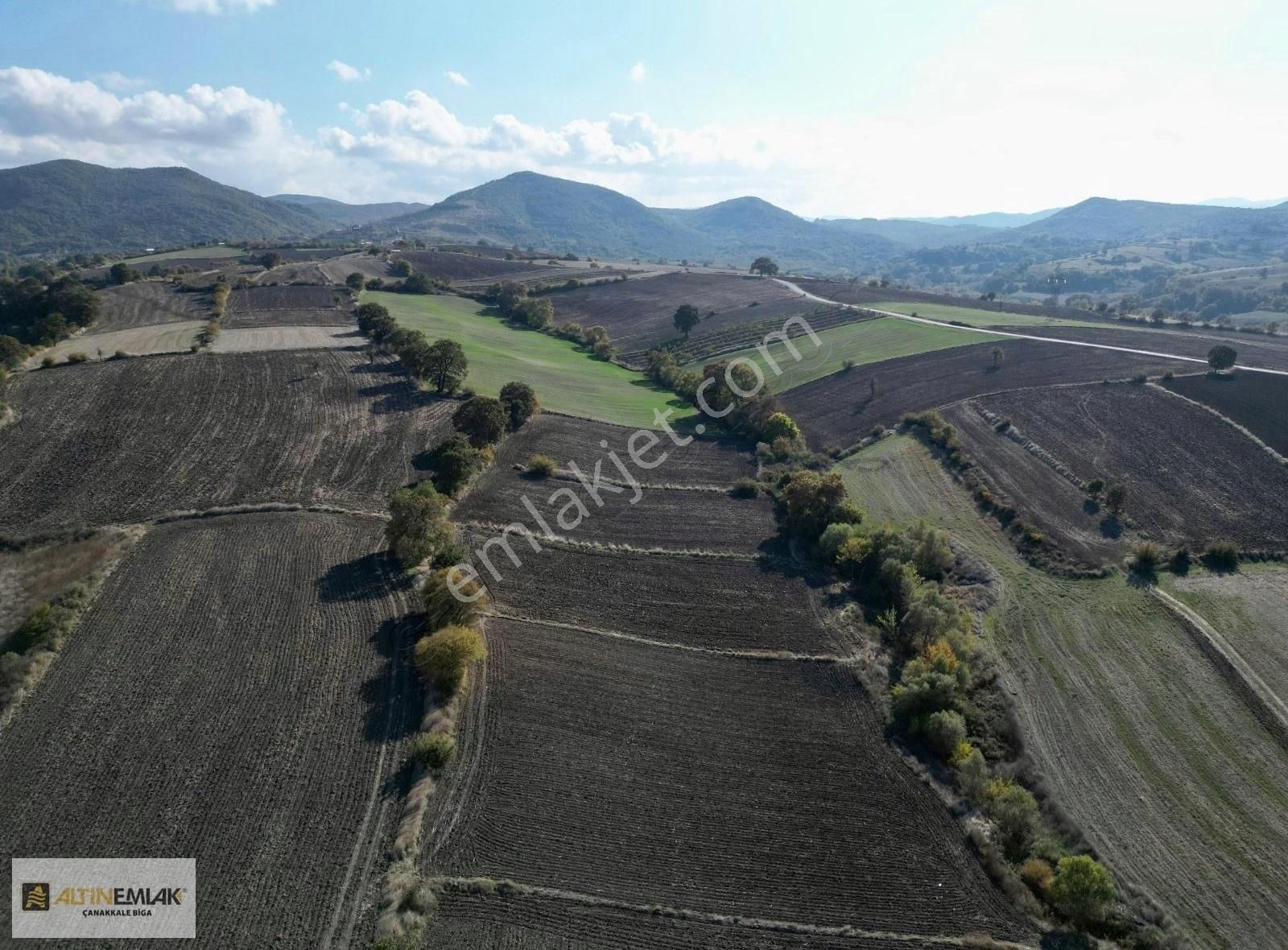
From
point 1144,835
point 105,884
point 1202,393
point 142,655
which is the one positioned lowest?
point 1144,835

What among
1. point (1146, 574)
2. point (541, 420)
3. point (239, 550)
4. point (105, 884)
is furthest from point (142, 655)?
point (1146, 574)

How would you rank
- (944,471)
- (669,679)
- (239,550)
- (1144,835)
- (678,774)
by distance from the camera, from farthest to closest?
(944,471) < (239,550) < (669,679) < (678,774) < (1144,835)

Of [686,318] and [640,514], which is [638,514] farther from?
[686,318]

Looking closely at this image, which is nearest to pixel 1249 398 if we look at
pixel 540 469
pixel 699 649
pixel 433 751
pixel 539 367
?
pixel 699 649

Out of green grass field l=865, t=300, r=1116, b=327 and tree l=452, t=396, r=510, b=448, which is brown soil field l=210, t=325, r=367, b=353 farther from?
green grass field l=865, t=300, r=1116, b=327

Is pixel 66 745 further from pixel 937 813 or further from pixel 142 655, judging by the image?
pixel 937 813
